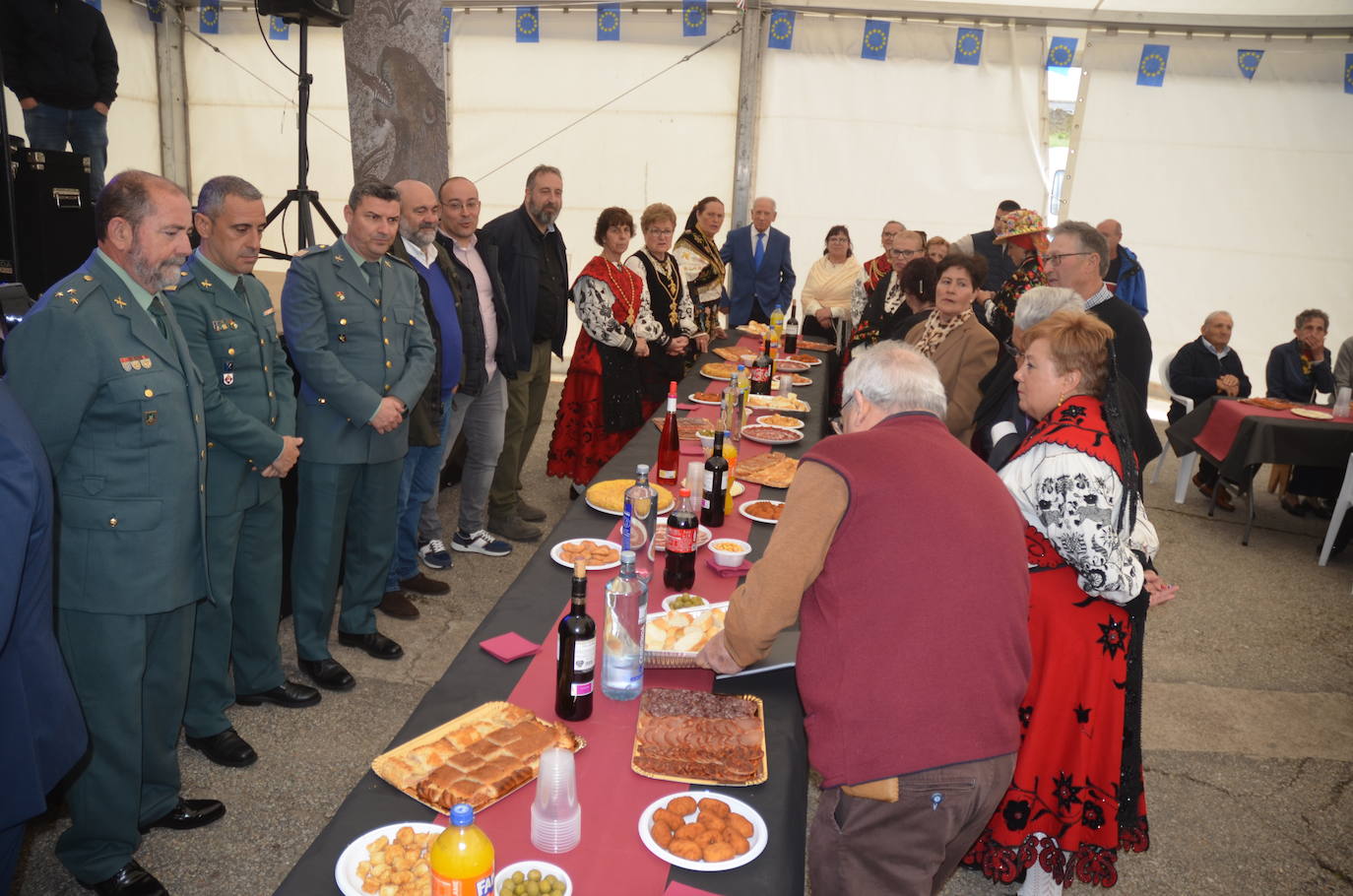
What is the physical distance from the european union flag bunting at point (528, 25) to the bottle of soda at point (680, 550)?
286 inches

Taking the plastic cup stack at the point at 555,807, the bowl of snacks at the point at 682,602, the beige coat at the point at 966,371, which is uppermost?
the beige coat at the point at 966,371

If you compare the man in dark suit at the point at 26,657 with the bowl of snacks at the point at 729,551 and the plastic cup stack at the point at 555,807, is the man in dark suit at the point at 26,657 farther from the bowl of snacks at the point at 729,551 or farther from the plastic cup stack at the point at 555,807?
the bowl of snacks at the point at 729,551

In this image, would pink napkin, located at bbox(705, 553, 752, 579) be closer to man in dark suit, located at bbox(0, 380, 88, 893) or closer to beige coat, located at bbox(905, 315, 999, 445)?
man in dark suit, located at bbox(0, 380, 88, 893)

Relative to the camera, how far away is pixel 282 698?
10.3 feet

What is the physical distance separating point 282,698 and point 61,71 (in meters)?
4.42

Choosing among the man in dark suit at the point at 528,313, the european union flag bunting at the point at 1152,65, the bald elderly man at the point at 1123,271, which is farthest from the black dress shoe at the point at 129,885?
the european union flag bunting at the point at 1152,65

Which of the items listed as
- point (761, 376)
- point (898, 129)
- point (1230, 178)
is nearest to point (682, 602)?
point (761, 376)

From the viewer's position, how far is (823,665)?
1660mm

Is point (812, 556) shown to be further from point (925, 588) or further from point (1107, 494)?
point (1107, 494)

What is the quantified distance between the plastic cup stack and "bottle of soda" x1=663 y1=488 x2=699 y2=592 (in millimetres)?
928

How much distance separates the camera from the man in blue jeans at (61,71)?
200 inches

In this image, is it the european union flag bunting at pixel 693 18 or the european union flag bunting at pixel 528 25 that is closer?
the european union flag bunting at pixel 693 18

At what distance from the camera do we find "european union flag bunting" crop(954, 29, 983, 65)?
7953mm

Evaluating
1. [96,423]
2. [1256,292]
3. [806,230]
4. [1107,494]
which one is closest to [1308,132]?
[1256,292]
